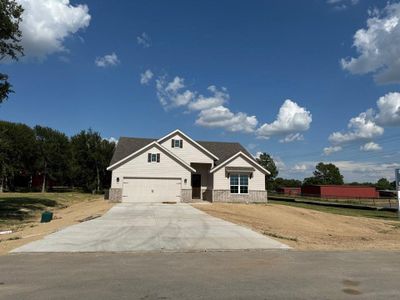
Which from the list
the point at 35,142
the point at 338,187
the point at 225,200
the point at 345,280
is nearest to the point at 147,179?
the point at 225,200

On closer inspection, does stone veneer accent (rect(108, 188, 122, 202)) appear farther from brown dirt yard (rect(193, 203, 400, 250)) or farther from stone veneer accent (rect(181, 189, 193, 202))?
brown dirt yard (rect(193, 203, 400, 250))

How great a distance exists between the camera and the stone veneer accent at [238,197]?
3397 centimetres

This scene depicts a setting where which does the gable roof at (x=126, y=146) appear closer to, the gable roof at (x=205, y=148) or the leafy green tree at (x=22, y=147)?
the gable roof at (x=205, y=148)

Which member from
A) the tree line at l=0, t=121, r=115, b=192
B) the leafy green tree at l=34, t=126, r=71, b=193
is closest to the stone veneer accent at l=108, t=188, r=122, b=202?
the tree line at l=0, t=121, r=115, b=192

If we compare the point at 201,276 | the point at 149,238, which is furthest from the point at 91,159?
the point at 201,276

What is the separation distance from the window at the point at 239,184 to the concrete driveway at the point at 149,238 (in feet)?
55.1

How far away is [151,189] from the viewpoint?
3222 cm

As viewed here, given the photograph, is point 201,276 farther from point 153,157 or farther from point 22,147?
point 22,147

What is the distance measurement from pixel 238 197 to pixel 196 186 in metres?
4.31

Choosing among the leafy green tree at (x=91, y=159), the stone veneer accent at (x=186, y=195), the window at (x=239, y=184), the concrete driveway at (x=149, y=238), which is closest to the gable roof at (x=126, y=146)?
the stone veneer accent at (x=186, y=195)

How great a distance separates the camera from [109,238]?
42.4 ft

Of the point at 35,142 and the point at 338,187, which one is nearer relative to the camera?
the point at 35,142

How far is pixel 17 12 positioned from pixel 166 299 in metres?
21.7

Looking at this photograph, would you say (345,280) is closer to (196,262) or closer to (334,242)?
(196,262)
